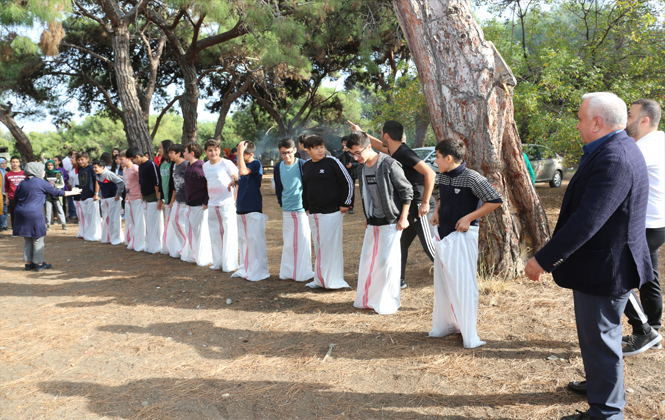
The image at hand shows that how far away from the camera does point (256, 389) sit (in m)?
3.33

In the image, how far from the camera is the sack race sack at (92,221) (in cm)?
1016

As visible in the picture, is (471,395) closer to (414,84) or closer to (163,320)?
(163,320)

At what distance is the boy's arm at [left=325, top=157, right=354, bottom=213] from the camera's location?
5.47 meters

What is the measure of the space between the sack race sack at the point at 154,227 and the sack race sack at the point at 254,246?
269 centimetres

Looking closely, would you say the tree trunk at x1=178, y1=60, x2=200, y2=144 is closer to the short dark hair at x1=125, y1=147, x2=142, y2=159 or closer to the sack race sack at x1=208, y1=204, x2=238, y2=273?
the short dark hair at x1=125, y1=147, x2=142, y2=159

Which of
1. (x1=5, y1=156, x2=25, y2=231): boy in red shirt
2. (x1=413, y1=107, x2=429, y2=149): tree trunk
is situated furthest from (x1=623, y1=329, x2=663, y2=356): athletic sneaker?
(x1=413, y1=107, x2=429, y2=149): tree trunk

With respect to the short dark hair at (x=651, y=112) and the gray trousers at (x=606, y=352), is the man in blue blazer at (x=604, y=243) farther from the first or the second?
the short dark hair at (x=651, y=112)

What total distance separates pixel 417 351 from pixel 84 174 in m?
8.79

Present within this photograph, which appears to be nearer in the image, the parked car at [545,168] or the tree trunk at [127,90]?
the tree trunk at [127,90]

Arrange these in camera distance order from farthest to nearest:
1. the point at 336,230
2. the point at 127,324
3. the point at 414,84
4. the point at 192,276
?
the point at 414,84
the point at 192,276
the point at 336,230
the point at 127,324

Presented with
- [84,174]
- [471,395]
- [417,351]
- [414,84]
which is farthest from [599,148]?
[414,84]

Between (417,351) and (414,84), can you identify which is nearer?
(417,351)

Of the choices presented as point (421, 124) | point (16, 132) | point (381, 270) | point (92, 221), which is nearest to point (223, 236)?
point (381, 270)

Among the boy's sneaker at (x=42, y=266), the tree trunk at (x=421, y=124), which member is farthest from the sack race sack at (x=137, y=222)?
the tree trunk at (x=421, y=124)
